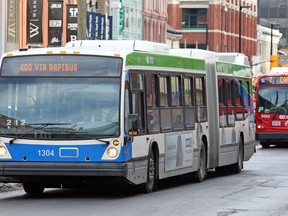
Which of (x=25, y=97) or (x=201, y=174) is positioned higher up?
(x=25, y=97)

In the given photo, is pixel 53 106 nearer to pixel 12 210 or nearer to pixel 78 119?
pixel 78 119

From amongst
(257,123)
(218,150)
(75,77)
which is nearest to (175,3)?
(257,123)

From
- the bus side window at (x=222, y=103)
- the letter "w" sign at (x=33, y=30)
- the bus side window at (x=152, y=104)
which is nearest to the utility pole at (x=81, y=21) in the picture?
the letter "w" sign at (x=33, y=30)

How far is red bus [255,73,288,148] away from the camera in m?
45.1

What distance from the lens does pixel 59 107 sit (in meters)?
19.7

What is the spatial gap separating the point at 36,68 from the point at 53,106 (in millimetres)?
785

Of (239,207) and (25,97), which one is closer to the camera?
(239,207)

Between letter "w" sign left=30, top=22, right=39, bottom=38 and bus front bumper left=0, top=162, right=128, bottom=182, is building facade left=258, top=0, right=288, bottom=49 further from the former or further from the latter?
bus front bumper left=0, top=162, right=128, bottom=182

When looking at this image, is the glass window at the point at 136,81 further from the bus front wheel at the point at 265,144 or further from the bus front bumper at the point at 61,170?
the bus front wheel at the point at 265,144

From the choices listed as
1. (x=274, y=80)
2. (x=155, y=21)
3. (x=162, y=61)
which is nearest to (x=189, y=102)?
(x=162, y=61)

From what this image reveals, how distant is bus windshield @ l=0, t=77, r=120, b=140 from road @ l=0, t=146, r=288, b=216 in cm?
116

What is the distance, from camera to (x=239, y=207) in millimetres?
18469

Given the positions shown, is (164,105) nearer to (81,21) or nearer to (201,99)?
(201,99)

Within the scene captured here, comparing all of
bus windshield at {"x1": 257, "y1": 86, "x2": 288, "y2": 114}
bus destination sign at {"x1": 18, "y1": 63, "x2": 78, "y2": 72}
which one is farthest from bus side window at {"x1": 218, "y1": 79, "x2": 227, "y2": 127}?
bus windshield at {"x1": 257, "y1": 86, "x2": 288, "y2": 114}
